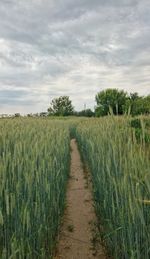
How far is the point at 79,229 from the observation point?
3.61 meters

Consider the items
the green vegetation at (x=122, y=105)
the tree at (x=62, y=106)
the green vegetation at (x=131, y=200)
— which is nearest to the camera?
the green vegetation at (x=131, y=200)

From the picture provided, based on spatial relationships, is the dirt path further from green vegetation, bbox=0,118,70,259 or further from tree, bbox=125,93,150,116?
tree, bbox=125,93,150,116

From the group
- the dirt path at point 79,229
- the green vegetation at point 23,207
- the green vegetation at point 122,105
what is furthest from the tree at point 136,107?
the dirt path at point 79,229

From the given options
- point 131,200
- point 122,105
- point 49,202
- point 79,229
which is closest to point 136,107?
point 122,105

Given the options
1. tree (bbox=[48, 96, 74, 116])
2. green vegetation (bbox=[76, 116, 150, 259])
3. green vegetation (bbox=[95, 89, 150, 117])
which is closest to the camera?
green vegetation (bbox=[76, 116, 150, 259])

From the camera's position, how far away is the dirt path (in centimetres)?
306

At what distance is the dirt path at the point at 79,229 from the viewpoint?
120 inches

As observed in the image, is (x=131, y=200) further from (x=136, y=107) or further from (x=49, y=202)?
(x=136, y=107)

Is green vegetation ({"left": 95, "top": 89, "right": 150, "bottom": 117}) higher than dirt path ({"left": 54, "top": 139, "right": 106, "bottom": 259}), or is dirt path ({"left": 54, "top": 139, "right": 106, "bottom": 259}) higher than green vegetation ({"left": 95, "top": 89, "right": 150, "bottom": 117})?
green vegetation ({"left": 95, "top": 89, "right": 150, "bottom": 117})

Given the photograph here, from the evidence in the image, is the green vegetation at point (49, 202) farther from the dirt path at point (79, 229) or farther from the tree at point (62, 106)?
the tree at point (62, 106)

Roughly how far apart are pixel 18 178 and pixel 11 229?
0.34 m

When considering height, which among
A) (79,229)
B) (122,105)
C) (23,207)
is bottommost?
(79,229)

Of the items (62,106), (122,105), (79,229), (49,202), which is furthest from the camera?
(62,106)

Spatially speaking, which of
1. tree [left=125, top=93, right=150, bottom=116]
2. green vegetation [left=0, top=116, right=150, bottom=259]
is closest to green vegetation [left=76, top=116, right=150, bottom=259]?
green vegetation [left=0, top=116, right=150, bottom=259]
